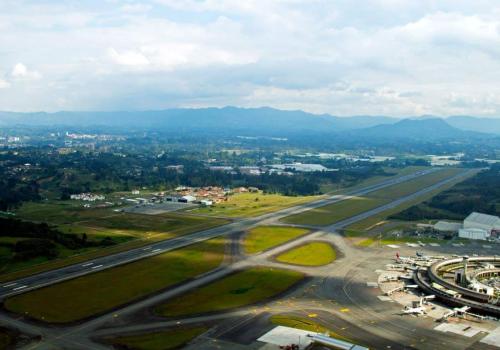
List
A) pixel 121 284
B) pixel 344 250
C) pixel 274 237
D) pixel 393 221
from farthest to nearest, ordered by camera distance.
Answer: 1. pixel 393 221
2. pixel 274 237
3. pixel 344 250
4. pixel 121 284

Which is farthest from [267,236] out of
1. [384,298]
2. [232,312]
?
[232,312]

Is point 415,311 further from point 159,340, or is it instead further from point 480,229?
point 480,229

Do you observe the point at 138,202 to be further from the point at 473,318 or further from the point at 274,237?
the point at 473,318

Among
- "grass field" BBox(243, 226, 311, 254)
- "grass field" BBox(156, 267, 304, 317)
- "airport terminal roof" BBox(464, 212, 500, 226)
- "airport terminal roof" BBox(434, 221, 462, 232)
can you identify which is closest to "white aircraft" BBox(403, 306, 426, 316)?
"grass field" BBox(156, 267, 304, 317)

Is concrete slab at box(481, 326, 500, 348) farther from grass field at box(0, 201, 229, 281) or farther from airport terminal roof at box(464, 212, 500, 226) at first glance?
airport terminal roof at box(464, 212, 500, 226)

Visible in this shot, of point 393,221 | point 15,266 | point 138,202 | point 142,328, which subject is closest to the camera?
point 142,328

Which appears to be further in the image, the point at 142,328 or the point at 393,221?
the point at 393,221

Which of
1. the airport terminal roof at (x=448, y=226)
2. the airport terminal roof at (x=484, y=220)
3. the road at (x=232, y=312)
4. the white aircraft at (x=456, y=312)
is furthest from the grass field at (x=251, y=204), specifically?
the white aircraft at (x=456, y=312)

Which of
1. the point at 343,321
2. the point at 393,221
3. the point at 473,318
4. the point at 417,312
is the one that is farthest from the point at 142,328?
the point at 393,221
